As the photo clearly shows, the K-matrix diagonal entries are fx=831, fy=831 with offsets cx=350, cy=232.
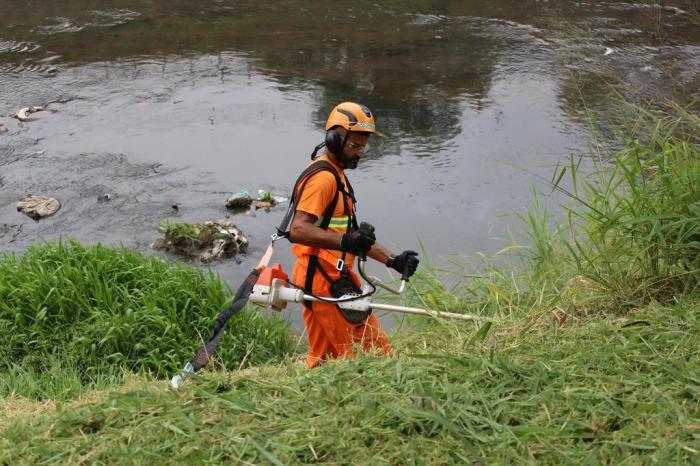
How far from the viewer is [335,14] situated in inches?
567

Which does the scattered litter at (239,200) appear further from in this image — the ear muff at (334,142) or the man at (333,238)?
the ear muff at (334,142)

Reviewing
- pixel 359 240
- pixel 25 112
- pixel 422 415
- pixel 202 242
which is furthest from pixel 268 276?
pixel 25 112

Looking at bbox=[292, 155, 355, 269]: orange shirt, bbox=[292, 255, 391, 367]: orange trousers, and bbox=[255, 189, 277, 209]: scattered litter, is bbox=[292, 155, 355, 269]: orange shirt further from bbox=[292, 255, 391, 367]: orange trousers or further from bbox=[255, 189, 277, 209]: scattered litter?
bbox=[255, 189, 277, 209]: scattered litter

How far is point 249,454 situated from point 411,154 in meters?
6.68

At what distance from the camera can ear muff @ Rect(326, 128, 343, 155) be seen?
15.1ft

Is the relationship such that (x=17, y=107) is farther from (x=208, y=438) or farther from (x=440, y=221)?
(x=208, y=438)

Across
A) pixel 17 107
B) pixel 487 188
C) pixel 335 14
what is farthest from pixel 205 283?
pixel 335 14

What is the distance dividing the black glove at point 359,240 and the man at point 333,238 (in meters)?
0.03

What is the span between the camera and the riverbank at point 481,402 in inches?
113

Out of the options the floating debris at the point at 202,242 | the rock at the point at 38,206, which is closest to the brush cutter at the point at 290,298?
the floating debris at the point at 202,242

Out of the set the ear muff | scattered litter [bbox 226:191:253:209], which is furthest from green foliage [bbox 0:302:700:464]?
scattered litter [bbox 226:191:253:209]

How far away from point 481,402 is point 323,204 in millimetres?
1718

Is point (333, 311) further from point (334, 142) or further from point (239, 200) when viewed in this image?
point (239, 200)

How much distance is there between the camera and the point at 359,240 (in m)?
4.37
